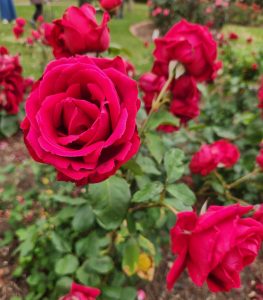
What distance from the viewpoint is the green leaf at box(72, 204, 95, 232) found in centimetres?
120

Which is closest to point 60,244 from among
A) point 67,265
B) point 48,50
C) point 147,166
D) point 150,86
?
point 67,265

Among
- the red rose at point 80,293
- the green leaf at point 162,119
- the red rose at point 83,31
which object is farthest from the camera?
the green leaf at point 162,119

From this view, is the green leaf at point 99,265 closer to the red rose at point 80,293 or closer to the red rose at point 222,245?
the red rose at point 80,293

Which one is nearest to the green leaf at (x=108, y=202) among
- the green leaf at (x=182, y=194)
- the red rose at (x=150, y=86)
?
the green leaf at (x=182, y=194)

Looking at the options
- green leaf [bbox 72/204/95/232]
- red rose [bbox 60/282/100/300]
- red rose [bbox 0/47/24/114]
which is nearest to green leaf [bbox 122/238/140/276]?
green leaf [bbox 72/204/95/232]

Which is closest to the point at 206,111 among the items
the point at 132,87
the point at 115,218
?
the point at 115,218

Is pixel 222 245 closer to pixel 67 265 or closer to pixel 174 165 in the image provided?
pixel 174 165

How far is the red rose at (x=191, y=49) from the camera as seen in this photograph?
902 millimetres

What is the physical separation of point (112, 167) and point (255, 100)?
2.24 meters

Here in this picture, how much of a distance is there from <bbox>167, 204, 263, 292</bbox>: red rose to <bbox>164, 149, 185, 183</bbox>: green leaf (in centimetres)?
31

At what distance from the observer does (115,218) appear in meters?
0.86

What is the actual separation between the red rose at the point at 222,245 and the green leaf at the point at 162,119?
420 millimetres

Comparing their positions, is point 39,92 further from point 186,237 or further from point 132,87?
point 186,237

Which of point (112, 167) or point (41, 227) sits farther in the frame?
point (41, 227)
